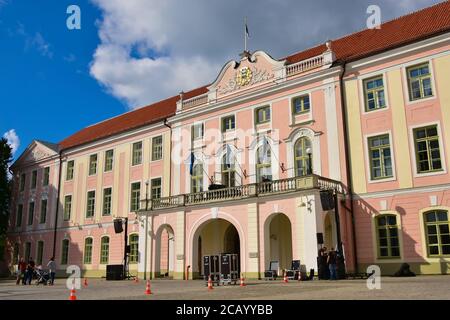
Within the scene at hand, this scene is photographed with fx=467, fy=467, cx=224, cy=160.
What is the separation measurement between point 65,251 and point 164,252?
12431 mm

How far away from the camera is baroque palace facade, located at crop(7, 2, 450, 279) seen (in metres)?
21.3

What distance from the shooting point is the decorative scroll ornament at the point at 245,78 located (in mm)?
27734

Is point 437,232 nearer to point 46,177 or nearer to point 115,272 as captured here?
point 115,272

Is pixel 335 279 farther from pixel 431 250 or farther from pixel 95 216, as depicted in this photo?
pixel 95 216

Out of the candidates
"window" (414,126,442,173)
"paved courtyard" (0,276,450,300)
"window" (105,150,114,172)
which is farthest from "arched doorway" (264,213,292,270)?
"window" (105,150,114,172)

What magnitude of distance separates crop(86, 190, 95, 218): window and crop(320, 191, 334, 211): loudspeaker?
72.5 ft

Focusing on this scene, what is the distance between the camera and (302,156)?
25297 mm

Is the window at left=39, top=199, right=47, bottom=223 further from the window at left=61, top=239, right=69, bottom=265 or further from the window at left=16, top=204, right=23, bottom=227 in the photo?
the window at left=61, top=239, right=69, bottom=265

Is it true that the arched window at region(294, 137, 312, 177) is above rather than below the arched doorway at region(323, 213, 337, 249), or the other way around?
above

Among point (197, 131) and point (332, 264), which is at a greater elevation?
point (197, 131)

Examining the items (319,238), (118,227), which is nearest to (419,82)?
(319,238)

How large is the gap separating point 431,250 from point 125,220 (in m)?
20.5

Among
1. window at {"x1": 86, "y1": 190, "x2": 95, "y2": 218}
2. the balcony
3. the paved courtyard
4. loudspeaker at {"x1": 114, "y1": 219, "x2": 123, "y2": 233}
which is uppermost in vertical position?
window at {"x1": 86, "y1": 190, "x2": 95, "y2": 218}

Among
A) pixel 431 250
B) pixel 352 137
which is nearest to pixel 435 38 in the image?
pixel 352 137
